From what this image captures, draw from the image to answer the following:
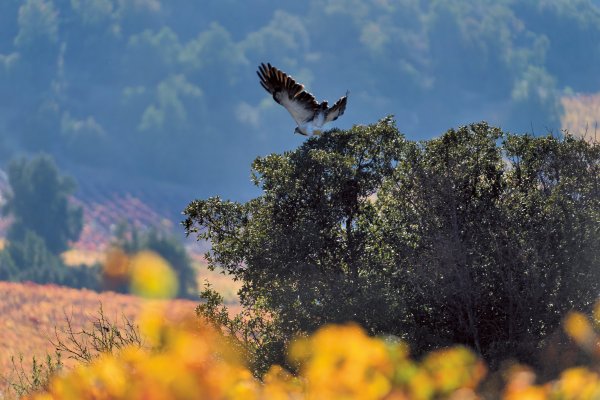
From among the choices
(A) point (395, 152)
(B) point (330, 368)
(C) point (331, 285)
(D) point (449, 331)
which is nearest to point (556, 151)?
(A) point (395, 152)

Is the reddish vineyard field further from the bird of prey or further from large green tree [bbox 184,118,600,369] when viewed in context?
the bird of prey

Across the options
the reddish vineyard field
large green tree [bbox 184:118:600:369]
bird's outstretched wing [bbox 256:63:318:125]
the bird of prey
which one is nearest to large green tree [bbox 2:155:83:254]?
the reddish vineyard field

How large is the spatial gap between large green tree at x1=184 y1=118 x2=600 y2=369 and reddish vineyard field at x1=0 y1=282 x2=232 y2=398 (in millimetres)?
48682

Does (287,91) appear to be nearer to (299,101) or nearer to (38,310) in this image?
(299,101)

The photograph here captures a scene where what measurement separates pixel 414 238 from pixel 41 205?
613 feet

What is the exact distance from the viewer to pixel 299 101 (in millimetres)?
17641

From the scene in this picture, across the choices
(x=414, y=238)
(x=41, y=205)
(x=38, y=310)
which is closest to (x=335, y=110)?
(x=414, y=238)

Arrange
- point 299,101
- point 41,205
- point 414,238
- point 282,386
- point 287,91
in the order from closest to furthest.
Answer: point 282,386 → point 287,91 → point 299,101 → point 414,238 → point 41,205

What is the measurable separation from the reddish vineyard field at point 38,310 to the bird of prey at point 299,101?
50.6 metres

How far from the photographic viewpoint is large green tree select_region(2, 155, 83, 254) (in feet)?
632

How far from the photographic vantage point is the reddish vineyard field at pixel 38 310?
85069 mm

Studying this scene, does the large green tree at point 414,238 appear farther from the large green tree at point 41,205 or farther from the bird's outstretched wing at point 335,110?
the large green tree at point 41,205

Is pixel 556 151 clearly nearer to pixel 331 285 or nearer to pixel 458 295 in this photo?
pixel 458 295

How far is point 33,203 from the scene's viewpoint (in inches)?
7638
